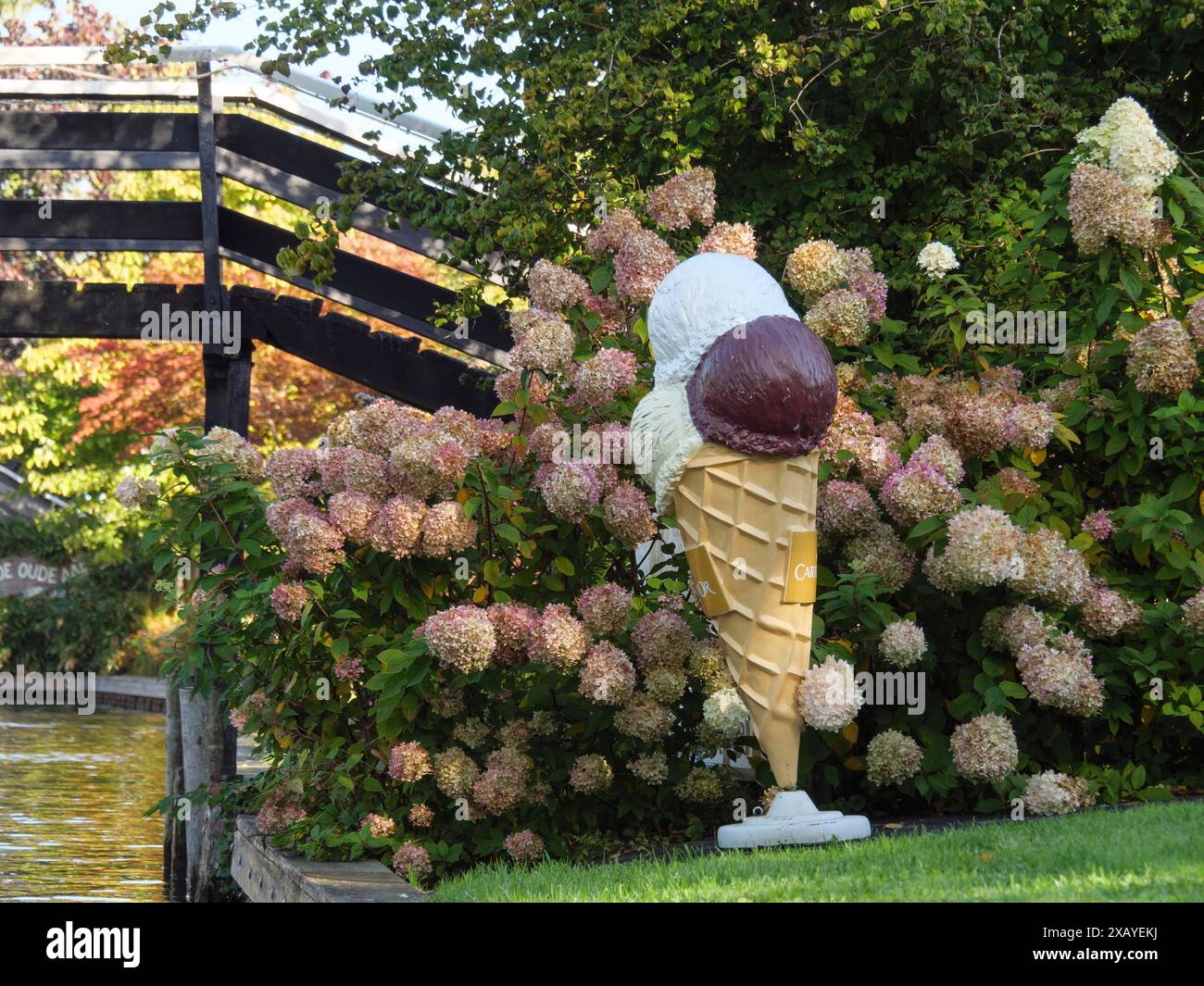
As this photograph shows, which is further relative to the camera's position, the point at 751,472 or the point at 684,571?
the point at 684,571

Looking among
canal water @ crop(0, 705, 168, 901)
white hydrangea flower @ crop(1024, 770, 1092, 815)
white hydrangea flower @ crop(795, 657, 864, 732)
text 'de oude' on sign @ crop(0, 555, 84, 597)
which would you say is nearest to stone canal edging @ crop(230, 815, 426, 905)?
white hydrangea flower @ crop(795, 657, 864, 732)

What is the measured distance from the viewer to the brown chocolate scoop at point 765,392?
5.14 m

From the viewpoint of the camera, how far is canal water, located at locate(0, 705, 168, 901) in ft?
33.2

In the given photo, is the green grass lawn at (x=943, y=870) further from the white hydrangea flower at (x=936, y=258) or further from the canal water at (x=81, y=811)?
the canal water at (x=81, y=811)

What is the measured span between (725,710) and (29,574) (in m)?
20.5

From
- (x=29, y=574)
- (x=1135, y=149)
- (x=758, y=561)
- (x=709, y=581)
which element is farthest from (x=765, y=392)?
(x=29, y=574)

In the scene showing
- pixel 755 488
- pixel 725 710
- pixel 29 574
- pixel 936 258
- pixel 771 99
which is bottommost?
pixel 725 710

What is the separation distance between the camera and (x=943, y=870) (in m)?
4.52

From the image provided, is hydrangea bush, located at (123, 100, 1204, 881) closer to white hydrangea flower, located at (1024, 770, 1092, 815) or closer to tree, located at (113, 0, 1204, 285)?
white hydrangea flower, located at (1024, 770, 1092, 815)

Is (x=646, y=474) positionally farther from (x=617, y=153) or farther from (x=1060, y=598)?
(x=617, y=153)

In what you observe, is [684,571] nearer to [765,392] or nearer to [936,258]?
[765,392]

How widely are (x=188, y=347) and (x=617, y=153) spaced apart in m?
12.3

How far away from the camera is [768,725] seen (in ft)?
17.6

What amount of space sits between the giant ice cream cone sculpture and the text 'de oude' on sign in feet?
64.7
